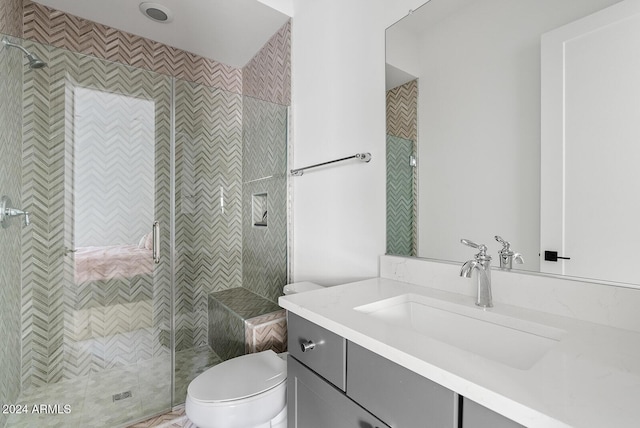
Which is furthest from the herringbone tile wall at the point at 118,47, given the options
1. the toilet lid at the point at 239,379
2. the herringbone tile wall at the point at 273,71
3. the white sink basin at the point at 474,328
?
the white sink basin at the point at 474,328

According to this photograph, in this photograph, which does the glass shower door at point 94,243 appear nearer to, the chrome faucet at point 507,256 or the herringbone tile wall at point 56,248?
the herringbone tile wall at point 56,248

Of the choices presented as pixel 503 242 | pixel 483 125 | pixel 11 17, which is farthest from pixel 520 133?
pixel 11 17

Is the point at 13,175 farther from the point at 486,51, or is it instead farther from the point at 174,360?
the point at 486,51

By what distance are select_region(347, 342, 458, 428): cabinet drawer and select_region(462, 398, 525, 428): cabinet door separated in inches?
0.7

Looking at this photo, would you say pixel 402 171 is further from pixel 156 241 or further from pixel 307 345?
pixel 156 241

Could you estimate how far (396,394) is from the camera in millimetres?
669

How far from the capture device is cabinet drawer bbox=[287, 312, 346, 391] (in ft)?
2.70

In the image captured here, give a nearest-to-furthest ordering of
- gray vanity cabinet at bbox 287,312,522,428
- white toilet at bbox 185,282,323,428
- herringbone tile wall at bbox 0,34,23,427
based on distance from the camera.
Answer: gray vanity cabinet at bbox 287,312,522,428
white toilet at bbox 185,282,323,428
herringbone tile wall at bbox 0,34,23,427

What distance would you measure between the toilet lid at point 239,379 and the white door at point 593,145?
1098mm

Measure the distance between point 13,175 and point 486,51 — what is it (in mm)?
2104

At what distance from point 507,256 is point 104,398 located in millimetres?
2001

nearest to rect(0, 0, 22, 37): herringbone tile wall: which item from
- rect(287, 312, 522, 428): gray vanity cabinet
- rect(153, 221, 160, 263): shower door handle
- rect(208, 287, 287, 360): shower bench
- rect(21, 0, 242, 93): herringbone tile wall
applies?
rect(21, 0, 242, 93): herringbone tile wall

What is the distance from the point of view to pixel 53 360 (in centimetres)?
154

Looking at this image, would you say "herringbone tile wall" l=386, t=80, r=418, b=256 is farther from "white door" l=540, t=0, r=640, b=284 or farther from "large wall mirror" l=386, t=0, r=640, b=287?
"white door" l=540, t=0, r=640, b=284
